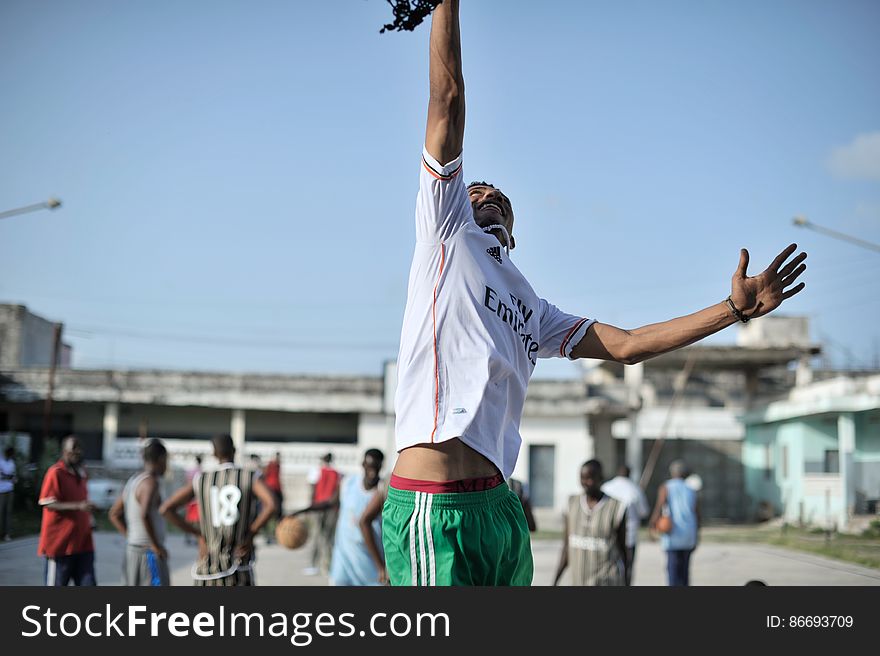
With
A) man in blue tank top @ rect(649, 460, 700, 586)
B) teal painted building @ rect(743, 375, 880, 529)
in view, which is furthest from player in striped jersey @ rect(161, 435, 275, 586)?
teal painted building @ rect(743, 375, 880, 529)

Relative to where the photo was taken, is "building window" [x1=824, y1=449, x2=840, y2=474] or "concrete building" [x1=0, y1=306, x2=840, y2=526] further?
"concrete building" [x1=0, y1=306, x2=840, y2=526]

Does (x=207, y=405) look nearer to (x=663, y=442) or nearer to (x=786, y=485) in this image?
(x=663, y=442)

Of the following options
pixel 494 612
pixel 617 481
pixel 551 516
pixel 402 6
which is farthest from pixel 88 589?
pixel 551 516

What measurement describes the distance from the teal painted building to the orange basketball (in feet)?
18.7

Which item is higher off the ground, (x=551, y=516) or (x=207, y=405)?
(x=207, y=405)

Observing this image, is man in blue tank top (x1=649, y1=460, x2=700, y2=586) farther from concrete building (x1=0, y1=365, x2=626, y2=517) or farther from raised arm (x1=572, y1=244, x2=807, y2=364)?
concrete building (x1=0, y1=365, x2=626, y2=517)

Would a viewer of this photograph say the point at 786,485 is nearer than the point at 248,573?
No

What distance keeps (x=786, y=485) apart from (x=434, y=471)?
74.2 feet

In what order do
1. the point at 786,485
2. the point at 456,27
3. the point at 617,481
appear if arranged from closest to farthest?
the point at 456,27
the point at 617,481
the point at 786,485

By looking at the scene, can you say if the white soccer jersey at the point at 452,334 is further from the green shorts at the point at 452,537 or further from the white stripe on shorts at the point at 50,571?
the white stripe on shorts at the point at 50,571

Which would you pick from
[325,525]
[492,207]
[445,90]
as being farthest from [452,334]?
[325,525]

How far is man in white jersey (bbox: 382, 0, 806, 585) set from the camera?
2.90m

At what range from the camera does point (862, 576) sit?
8.99 meters

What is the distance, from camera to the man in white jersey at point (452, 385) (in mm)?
2904
